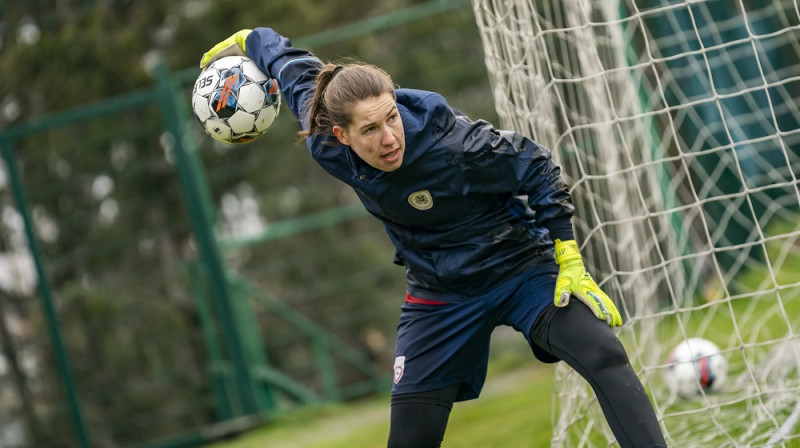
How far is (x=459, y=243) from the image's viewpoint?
383cm

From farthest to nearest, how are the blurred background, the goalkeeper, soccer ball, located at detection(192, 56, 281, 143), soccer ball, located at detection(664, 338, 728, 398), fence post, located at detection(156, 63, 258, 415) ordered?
the blurred background, fence post, located at detection(156, 63, 258, 415), soccer ball, located at detection(664, 338, 728, 398), soccer ball, located at detection(192, 56, 281, 143), the goalkeeper

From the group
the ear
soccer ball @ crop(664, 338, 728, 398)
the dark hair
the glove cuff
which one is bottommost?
soccer ball @ crop(664, 338, 728, 398)

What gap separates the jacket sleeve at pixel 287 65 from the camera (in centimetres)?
415

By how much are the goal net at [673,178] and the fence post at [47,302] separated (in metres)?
4.17

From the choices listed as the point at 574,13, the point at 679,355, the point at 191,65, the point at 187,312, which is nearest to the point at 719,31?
the point at 574,13

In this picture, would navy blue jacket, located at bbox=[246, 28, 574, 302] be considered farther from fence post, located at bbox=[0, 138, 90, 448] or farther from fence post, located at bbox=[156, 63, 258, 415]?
fence post, located at bbox=[0, 138, 90, 448]

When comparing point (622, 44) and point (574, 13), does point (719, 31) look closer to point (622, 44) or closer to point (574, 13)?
point (622, 44)

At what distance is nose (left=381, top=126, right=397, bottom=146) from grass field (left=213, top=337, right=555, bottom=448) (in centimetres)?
223

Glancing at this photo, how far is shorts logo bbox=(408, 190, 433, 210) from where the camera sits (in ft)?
12.2

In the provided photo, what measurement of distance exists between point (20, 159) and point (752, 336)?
6442 millimetres

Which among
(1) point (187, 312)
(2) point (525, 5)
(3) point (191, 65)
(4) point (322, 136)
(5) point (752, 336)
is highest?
(3) point (191, 65)

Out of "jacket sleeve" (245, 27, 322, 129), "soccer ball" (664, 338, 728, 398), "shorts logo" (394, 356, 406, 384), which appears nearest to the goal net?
"soccer ball" (664, 338, 728, 398)

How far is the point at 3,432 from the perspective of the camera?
29.8 ft

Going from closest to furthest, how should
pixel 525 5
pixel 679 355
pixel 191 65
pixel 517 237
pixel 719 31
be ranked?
1. pixel 517 237
2. pixel 525 5
3. pixel 679 355
4. pixel 719 31
5. pixel 191 65
